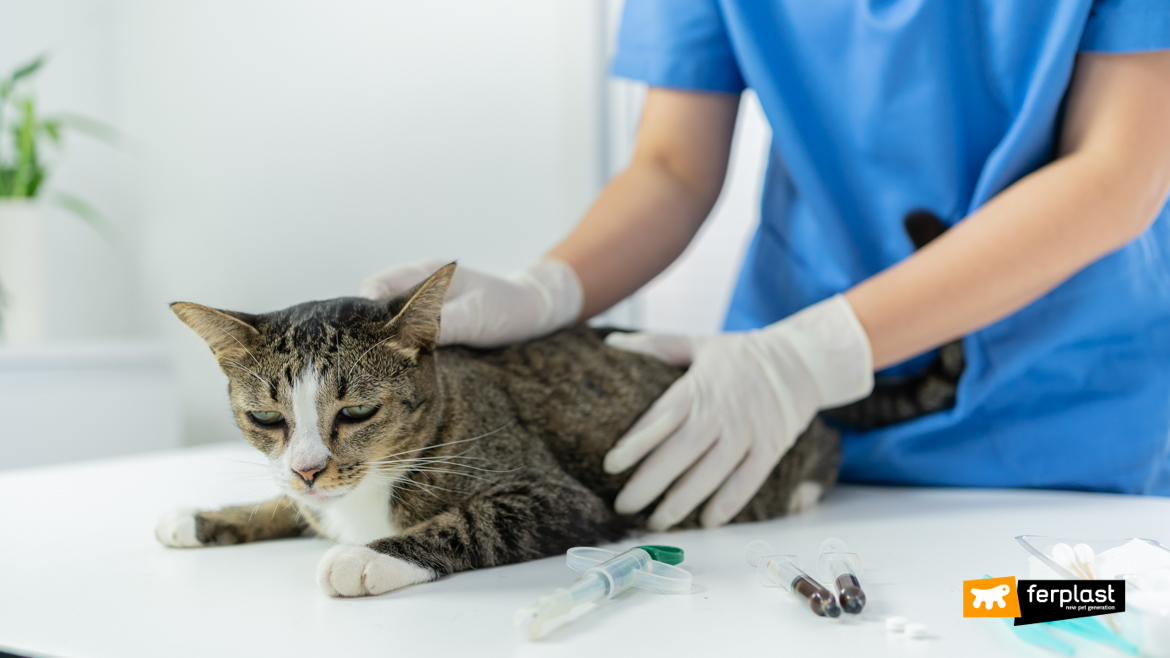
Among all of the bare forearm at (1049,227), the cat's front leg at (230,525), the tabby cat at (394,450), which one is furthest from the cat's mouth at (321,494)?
the bare forearm at (1049,227)

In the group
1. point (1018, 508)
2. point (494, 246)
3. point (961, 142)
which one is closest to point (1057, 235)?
point (961, 142)

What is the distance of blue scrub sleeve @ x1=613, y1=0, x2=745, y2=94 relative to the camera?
147cm

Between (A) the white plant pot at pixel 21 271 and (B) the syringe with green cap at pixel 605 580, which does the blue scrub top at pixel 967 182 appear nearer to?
(B) the syringe with green cap at pixel 605 580

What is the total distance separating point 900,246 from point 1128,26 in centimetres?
45

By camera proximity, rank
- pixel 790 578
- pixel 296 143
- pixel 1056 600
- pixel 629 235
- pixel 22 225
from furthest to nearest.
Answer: pixel 296 143, pixel 22 225, pixel 629 235, pixel 790 578, pixel 1056 600

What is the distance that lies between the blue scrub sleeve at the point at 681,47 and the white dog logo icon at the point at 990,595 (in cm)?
113

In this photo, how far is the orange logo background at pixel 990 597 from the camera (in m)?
0.60

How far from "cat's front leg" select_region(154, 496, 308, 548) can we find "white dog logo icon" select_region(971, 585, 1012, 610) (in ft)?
2.59

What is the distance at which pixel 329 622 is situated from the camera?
0.64m

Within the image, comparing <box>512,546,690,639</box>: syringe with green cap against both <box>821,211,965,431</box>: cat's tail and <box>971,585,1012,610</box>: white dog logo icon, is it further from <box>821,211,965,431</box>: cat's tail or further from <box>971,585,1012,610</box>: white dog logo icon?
<box>821,211,965,431</box>: cat's tail

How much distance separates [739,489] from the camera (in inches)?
43.2

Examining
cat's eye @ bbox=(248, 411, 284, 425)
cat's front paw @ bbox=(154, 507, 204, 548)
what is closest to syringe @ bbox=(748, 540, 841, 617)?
cat's eye @ bbox=(248, 411, 284, 425)

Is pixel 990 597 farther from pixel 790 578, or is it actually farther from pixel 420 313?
pixel 420 313

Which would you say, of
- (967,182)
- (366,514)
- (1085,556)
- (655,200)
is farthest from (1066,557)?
(655,200)
